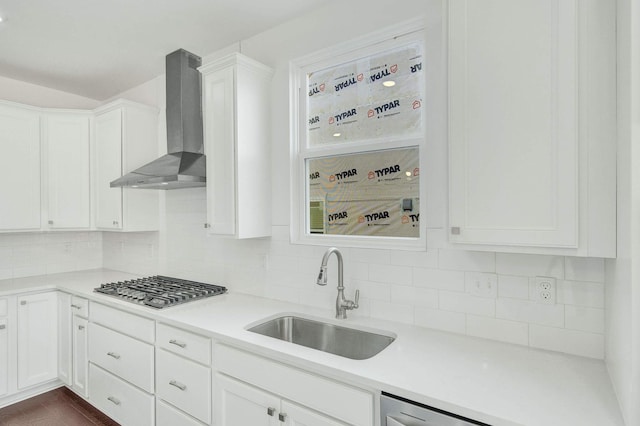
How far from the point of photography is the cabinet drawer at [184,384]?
197 cm

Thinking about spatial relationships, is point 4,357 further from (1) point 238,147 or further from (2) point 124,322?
(1) point 238,147

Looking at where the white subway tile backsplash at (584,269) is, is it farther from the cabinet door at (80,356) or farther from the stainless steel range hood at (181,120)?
the cabinet door at (80,356)

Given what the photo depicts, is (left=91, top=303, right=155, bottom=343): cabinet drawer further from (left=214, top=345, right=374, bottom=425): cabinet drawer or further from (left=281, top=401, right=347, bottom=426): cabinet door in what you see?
(left=281, top=401, right=347, bottom=426): cabinet door

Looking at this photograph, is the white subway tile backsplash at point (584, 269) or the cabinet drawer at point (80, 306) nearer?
the white subway tile backsplash at point (584, 269)

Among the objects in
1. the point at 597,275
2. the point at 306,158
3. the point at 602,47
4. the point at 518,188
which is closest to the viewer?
the point at 602,47

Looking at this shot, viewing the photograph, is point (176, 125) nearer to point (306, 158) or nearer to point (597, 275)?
point (306, 158)

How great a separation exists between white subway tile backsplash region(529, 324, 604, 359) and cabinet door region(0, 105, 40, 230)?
13.3 feet

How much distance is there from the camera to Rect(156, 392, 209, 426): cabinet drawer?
2.06 m

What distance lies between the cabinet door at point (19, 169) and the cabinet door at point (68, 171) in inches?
4.1

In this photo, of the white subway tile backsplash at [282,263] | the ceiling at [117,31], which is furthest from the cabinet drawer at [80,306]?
the ceiling at [117,31]

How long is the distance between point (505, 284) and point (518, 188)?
57cm

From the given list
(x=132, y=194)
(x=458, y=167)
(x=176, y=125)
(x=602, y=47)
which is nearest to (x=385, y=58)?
(x=458, y=167)

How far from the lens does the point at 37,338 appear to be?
309 cm

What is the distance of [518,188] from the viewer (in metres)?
1.35
